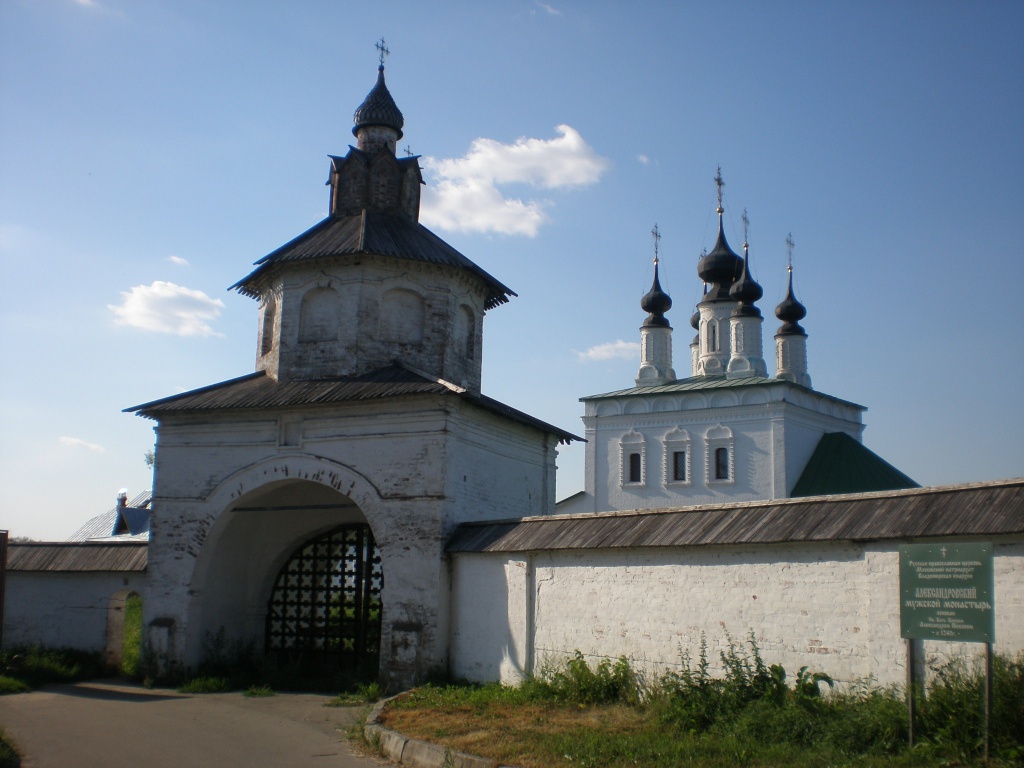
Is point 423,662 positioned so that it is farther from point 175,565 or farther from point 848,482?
point 848,482

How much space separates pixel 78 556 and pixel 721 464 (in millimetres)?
23243

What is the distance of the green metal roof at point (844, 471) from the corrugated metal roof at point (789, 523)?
19881mm

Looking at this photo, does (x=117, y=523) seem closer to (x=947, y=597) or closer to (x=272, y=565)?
(x=272, y=565)

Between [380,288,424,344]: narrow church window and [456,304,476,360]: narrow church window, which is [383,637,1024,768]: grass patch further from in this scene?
[456,304,476,360]: narrow church window

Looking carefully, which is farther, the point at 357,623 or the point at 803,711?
the point at 357,623

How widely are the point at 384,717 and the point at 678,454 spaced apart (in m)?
25.6

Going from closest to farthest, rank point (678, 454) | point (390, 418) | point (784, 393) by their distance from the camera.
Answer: point (390, 418), point (784, 393), point (678, 454)

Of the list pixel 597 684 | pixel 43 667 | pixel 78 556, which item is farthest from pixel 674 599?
pixel 78 556

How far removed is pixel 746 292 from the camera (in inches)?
1324

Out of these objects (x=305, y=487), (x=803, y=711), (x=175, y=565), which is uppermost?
(x=305, y=487)

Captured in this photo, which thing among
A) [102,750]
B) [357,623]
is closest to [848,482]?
[357,623]

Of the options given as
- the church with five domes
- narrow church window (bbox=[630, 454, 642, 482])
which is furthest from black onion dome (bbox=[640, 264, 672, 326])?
narrow church window (bbox=[630, 454, 642, 482])

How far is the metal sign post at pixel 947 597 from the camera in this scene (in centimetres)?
637

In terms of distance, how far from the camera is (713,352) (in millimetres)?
35156
